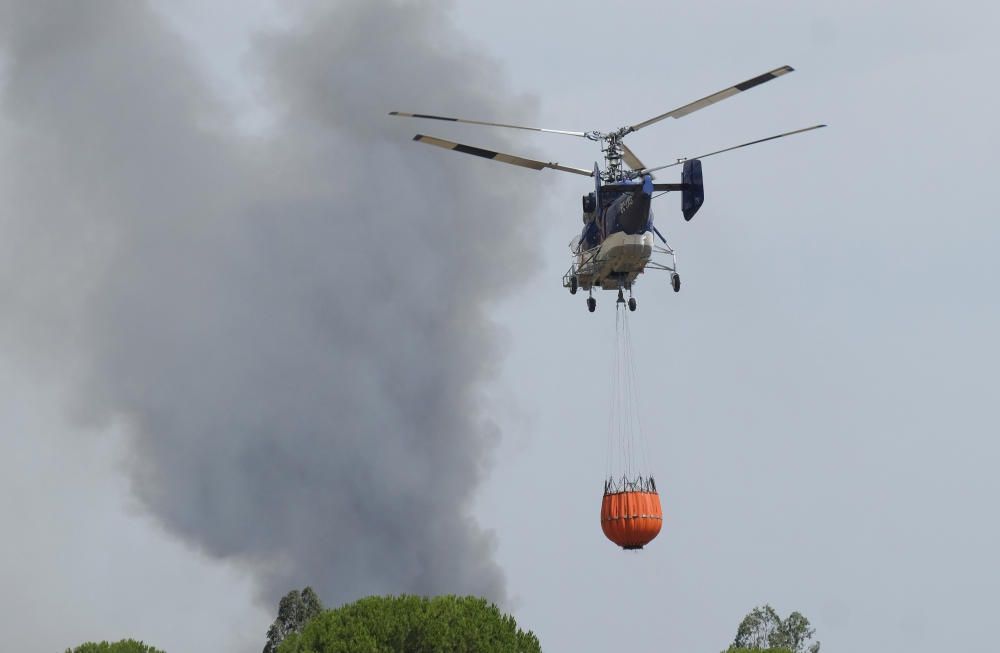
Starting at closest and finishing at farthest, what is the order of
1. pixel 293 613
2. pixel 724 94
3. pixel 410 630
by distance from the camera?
pixel 724 94 < pixel 410 630 < pixel 293 613

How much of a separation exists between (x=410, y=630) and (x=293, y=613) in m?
70.3

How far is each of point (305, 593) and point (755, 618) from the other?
4441 centimetres

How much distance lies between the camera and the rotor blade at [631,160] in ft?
275

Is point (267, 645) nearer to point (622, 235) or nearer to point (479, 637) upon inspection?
point (479, 637)

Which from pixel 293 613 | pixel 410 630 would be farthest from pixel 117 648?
pixel 293 613

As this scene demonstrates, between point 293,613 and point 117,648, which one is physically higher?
point 293,613

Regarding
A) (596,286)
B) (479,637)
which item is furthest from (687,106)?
(479,637)

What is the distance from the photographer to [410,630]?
89062 millimetres

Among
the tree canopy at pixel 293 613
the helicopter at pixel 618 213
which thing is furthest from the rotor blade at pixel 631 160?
the tree canopy at pixel 293 613

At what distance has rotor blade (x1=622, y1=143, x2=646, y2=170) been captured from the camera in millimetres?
83863

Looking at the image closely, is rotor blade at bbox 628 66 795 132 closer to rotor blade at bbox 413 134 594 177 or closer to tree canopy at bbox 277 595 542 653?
rotor blade at bbox 413 134 594 177

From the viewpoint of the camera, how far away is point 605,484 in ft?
287

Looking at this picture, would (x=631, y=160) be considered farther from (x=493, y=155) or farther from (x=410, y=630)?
(x=410, y=630)

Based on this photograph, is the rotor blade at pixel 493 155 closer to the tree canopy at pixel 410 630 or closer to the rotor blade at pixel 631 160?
the rotor blade at pixel 631 160
